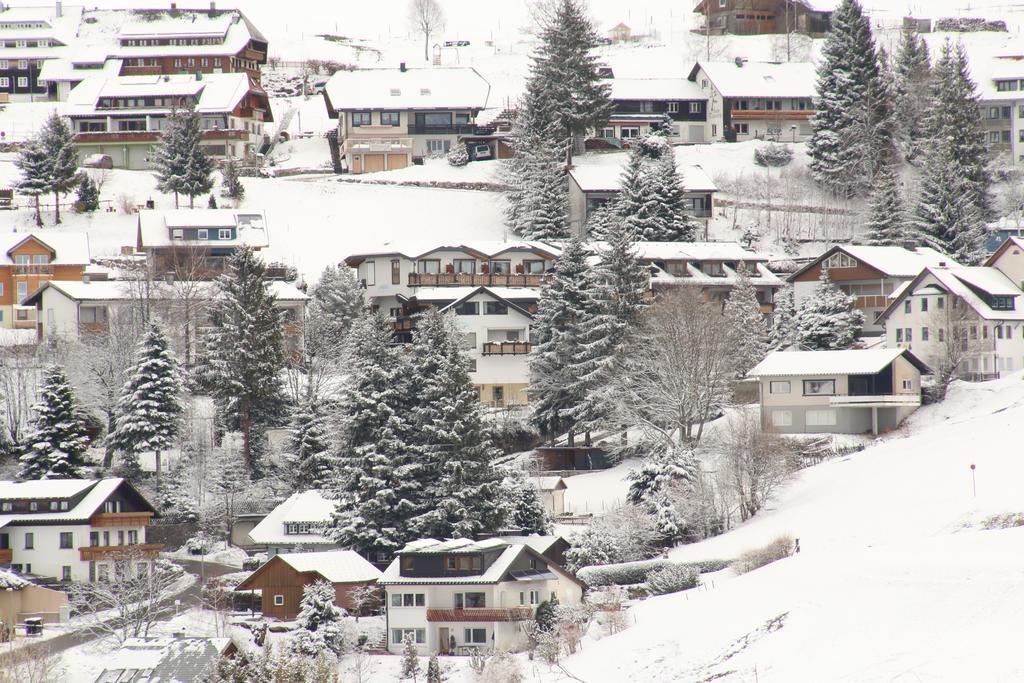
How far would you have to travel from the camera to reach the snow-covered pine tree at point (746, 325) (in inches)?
2803

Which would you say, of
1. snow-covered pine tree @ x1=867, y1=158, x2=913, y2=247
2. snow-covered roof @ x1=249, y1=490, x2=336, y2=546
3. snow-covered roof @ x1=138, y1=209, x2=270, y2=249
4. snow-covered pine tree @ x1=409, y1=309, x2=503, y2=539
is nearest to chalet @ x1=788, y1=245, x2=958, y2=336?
snow-covered pine tree @ x1=867, y1=158, x2=913, y2=247

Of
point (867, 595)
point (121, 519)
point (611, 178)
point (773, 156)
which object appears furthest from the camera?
point (773, 156)

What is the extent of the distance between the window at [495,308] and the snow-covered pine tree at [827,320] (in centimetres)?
1352

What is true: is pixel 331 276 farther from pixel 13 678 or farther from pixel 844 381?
pixel 13 678

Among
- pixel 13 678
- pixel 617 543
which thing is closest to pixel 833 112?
pixel 617 543

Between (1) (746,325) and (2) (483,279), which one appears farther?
(2) (483,279)

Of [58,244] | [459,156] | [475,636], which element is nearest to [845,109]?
[459,156]

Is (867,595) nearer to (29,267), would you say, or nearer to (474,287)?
(474,287)

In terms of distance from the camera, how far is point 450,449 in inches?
2208

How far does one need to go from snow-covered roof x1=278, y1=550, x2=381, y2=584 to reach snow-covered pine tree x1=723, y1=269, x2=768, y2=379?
22.2m

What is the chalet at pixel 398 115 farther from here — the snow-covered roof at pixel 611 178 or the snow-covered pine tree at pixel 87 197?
the snow-covered pine tree at pixel 87 197

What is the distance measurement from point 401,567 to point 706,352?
691 inches

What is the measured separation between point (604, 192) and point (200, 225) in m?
22.6

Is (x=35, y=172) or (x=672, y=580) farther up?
(x=35, y=172)
